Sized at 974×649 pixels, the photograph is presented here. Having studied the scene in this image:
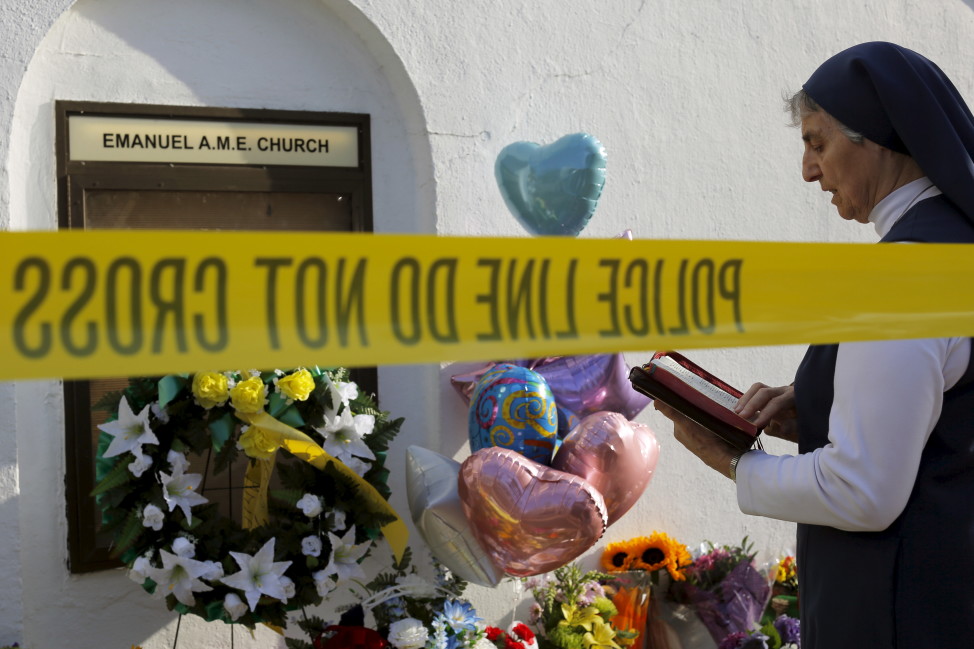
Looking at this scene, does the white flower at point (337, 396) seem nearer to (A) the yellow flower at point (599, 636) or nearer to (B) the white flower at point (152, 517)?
(B) the white flower at point (152, 517)

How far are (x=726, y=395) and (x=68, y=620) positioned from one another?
284 cm

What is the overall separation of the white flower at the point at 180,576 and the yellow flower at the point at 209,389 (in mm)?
510

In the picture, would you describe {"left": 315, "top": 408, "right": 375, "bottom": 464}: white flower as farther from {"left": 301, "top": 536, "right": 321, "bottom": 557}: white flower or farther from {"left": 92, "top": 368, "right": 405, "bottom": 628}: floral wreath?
{"left": 301, "top": 536, "right": 321, "bottom": 557}: white flower

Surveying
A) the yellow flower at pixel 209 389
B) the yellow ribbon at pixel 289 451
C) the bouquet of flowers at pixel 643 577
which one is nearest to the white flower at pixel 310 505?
the yellow ribbon at pixel 289 451

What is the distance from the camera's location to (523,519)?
11.0 ft

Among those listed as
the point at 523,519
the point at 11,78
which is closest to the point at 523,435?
the point at 523,519

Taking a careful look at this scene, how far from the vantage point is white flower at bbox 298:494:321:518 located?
11.5 feet

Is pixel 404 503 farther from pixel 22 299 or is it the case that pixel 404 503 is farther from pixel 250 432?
pixel 22 299

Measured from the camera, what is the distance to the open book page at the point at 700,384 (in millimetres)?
2227

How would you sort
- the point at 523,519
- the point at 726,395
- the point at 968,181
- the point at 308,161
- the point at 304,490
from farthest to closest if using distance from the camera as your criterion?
1. the point at 308,161
2. the point at 304,490
3. the point at 523,519
4. the point at 726,395
5. the point at 968,181

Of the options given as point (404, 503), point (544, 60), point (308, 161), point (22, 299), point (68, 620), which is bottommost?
point (68, 620)

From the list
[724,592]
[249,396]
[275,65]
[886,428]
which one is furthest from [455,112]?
[886,428]

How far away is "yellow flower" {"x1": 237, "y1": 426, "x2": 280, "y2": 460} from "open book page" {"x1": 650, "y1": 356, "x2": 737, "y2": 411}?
5.43 feet

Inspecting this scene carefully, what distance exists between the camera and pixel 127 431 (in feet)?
11.4
